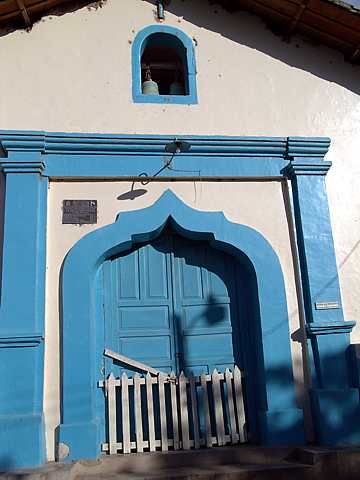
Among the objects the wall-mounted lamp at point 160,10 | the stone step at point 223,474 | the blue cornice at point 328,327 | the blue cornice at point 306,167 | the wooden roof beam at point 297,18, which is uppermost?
the wall-mounted lamp at point 160,10

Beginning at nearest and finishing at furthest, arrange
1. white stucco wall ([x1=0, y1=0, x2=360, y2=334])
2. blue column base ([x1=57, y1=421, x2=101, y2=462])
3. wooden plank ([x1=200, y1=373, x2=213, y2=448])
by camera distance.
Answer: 1. blue column base ([x1=57, y1=421, x2=101, y2=462])
2. wooden plank ([x1=200, y1=373, x2=213, y2=448])
3. white stucco wall ([x1=0, y1=0, x2=360, y2=334])

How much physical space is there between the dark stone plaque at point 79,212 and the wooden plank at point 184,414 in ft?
6.15

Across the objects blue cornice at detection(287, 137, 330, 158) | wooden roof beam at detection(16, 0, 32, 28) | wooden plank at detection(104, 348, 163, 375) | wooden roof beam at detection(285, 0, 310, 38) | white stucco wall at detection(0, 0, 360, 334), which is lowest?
wooden plank at detection(104, 348, 163, 375)

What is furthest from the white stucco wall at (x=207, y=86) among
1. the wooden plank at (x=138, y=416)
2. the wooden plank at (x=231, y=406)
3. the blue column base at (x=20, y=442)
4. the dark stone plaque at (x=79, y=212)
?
the blue column base at (x=20, y=442)

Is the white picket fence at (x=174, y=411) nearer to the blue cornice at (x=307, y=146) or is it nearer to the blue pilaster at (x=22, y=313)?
the blue pilaster at (x=22, y=313)

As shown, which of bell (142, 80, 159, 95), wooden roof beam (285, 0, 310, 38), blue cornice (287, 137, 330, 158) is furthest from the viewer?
bell (142, 80, 159, 95)

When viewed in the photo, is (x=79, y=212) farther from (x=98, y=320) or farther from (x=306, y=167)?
(x=306, y=167)

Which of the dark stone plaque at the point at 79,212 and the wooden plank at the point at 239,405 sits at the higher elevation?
the dark stone plaque at the point at 79,212

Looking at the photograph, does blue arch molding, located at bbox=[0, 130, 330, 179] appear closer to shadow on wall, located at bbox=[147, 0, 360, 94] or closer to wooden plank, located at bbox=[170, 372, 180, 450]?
shadow on wall, located at bbox=[147, 0, 360, 94]

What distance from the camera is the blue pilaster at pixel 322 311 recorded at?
5.23 m

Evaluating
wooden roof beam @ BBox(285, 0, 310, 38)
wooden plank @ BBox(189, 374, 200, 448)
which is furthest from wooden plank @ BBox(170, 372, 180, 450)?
wooden roof beam @ BBox(285, 0, 310, 38)

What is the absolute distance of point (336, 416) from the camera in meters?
5.23

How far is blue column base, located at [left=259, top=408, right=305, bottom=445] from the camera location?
515 cm

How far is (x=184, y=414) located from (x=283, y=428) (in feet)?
3.19
